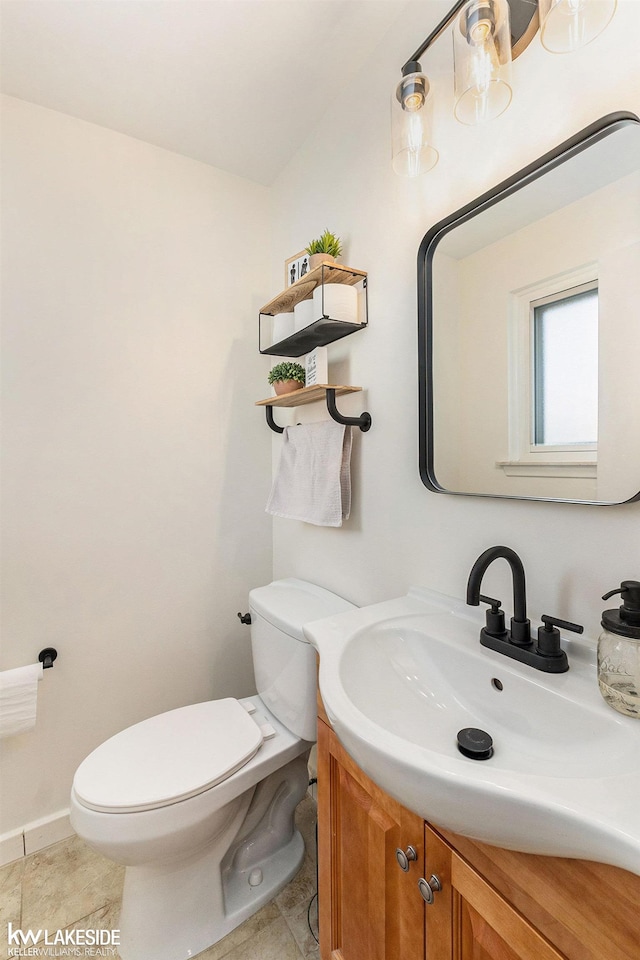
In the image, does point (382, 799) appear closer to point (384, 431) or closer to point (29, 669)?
point (384, 431)

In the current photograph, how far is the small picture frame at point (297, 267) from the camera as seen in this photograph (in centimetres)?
137

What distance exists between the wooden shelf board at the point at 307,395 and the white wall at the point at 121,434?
28 cm

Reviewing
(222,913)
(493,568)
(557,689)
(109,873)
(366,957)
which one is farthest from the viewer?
(109,873)

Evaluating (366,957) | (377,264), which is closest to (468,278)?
(377,264)

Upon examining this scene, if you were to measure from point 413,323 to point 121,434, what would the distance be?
3.53ft

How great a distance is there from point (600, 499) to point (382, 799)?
636 millimetres

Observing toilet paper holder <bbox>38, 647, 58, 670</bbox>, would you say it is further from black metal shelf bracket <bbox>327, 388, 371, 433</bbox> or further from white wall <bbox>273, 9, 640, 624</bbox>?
black metal shelf bracket <bbox>327, 388, 371, 433</bbox>

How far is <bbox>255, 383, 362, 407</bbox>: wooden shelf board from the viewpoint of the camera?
50.6 inches

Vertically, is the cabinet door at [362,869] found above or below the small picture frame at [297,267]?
below

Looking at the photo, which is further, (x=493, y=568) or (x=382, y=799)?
(x=493, y=568)

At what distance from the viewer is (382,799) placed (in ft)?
2.40

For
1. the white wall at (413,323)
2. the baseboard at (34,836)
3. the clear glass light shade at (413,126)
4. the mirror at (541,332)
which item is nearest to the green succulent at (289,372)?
the white wall at (413,323)

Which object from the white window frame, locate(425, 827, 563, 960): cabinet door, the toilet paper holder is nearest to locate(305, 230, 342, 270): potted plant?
the white window frame

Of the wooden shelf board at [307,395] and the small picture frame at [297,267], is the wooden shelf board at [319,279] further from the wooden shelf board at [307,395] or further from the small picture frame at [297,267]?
the wooden shelf board at [307,395]
